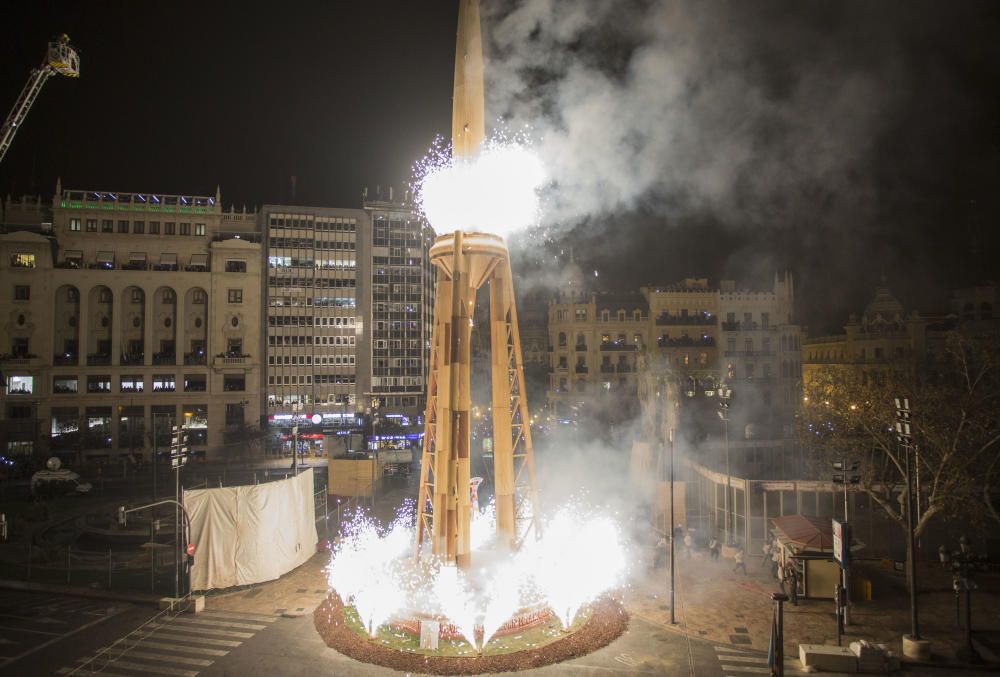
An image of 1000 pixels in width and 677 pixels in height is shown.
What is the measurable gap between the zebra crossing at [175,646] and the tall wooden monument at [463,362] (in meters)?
6.01

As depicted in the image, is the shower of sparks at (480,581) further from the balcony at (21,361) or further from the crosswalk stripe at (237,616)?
the balcony at (21,361)

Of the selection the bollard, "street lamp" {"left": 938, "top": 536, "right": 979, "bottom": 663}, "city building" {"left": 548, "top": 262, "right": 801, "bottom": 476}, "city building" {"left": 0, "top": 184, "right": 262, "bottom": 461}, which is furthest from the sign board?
"city building" {"left": 0, "top": 184, "right": 262, "bottom": 461}

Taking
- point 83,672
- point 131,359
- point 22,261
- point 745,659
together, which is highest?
point 22,261

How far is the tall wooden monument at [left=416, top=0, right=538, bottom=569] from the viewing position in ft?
60.7

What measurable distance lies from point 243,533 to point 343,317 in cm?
5447

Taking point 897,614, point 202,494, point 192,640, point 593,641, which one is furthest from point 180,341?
point 897,614

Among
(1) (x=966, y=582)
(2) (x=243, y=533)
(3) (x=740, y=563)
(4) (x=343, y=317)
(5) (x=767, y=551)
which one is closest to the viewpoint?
(1) (x=966, y=582)

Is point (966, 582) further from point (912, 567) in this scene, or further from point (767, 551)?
point (767, 551)

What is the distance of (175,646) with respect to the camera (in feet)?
59.9

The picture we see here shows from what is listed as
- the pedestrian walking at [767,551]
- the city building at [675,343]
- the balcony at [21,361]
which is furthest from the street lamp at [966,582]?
the balcony at [21,361]

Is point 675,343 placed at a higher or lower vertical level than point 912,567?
higher

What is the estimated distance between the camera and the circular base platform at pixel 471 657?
53.3 ft

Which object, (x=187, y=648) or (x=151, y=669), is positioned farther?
(x=187, y=648)

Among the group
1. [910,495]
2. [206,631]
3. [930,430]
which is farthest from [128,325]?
[910,495]
